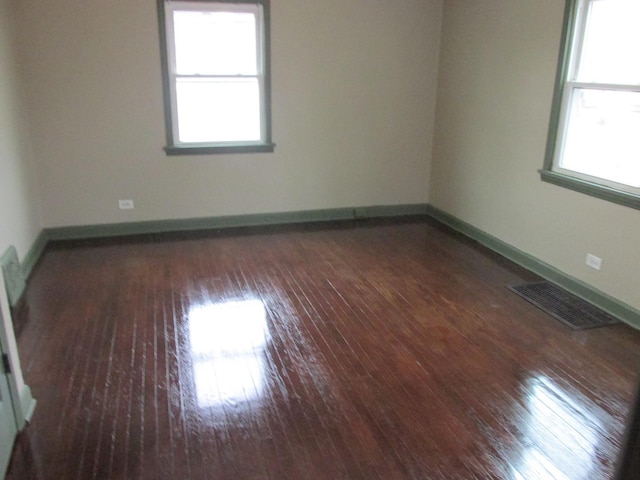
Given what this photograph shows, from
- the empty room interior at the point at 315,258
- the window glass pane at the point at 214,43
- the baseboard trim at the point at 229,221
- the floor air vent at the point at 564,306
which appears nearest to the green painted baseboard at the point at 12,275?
the empty room interior at the point at 315,258

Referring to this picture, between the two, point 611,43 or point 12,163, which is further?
point 12,163

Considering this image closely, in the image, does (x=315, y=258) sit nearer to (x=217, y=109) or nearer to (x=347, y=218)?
(x=347, y=218)

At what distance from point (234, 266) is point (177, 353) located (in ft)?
4.63

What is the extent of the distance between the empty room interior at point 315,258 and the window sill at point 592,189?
0.8 inches

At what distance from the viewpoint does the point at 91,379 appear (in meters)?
2.85

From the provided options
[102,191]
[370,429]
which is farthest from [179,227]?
[370,429]

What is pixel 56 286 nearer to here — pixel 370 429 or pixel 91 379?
pixel 91 379

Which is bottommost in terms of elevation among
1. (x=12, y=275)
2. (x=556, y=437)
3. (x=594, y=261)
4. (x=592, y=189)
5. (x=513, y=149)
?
(x=556, y=437)

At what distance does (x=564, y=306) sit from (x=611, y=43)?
1.83 metres

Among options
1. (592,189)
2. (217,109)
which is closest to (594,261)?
(592,189)

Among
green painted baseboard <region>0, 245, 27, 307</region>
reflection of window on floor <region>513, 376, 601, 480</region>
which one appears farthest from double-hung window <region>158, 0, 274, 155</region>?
reflection of window on floor <region>513, 376, 601, 480</region>

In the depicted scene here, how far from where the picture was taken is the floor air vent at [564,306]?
3553 mm

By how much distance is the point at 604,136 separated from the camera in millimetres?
3707

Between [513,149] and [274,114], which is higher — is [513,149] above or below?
below
